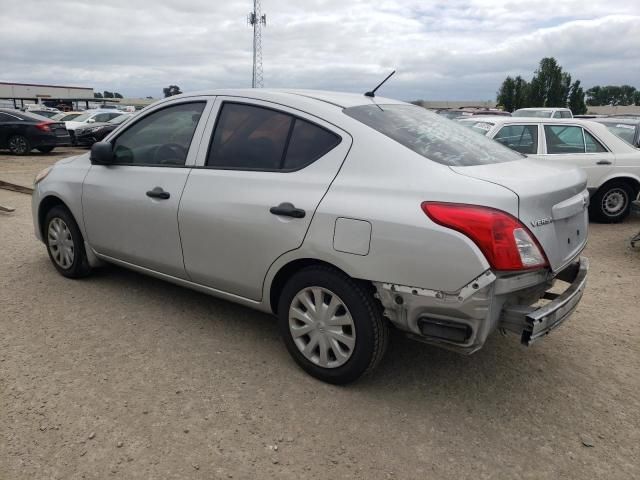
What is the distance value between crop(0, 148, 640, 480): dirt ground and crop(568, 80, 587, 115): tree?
171ft

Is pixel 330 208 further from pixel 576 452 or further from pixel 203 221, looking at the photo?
pixel 576 452

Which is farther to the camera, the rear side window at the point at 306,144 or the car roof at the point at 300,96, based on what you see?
the car roof at the point at 300,96

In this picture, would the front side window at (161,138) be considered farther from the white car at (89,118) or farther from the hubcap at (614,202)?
the white car at (89,118)

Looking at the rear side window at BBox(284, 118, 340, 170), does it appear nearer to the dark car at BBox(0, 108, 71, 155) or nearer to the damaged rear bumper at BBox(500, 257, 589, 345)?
the damaged rear bumper at BBox(500, 257, 589, 345)

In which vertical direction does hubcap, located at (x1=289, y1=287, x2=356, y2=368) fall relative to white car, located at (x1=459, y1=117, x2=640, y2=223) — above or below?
below

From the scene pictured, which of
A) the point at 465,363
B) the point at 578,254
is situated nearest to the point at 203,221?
the point at 465,363

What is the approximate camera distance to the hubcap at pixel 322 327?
2.85 metres

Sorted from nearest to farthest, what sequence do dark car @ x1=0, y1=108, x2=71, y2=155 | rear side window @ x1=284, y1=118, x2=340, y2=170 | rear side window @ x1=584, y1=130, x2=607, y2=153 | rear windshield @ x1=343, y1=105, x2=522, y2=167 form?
1. rear windshield @ x1=343, y1=105, x2=522, y2=167
2. rear side window @ x1=284, y1=118, x2=340, y2=170
3. rear side window @ x1=584, y1=130, x2=607, y2=153
4. dark car @ x1=0, y1=108, x2=71, y2=155

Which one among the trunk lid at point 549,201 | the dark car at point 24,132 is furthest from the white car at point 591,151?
the dark car at point 24,132

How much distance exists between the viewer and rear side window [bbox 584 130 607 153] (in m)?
7.78

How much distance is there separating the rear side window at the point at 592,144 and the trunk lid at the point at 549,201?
5.38 m

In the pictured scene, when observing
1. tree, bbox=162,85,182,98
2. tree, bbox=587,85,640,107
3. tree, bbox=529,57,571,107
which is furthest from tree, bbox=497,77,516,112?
tree, bbox=162,85,182,98

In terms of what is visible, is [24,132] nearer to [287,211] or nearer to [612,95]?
[287,211]

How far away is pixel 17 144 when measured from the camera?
1623 cm
